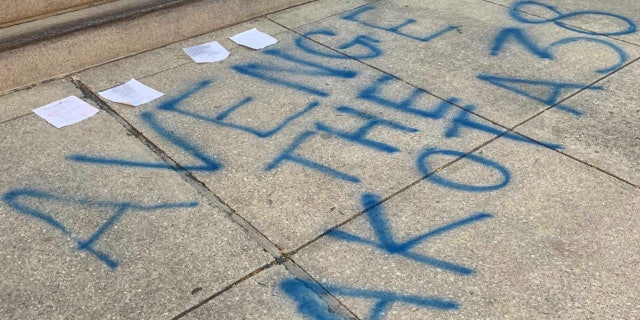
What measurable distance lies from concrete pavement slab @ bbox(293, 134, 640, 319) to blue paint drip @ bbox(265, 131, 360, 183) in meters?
0.22

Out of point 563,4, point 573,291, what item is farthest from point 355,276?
point 563,4

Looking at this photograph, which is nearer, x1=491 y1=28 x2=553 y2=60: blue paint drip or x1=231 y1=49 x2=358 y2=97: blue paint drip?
x1=231 y1=49 x2=358 y2=97: blue paint drip

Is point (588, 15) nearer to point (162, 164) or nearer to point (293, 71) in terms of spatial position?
point (293, 71)

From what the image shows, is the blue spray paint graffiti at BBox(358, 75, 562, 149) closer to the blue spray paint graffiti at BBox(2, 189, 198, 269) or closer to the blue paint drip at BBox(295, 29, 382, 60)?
the blue paint drip at BBox(295, 29, 382, 60)

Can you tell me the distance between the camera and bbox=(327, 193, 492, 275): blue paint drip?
2641 mm

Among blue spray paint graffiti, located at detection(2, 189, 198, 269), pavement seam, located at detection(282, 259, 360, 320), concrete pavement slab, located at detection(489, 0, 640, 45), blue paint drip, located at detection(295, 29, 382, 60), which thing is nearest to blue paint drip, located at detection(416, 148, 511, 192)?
pavement seam, located at detection(282, 259, 360, 320)

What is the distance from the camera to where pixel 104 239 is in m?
2.78

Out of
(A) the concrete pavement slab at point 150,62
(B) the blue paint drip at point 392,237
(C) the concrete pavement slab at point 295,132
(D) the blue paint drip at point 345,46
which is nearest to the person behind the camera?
(B) the blue paint drip at point 392,237

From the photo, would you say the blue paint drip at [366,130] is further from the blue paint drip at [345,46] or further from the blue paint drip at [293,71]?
the blue paint drip at [345,46]

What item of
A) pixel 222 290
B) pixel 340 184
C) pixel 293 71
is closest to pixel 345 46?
pixel 293 71

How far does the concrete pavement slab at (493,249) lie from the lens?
96.3 inches

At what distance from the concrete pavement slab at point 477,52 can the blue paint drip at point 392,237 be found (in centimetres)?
104

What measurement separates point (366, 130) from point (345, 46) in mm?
1228

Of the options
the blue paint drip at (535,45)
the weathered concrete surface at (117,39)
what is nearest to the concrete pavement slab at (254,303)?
the weathered concrete surface at (117,39)
